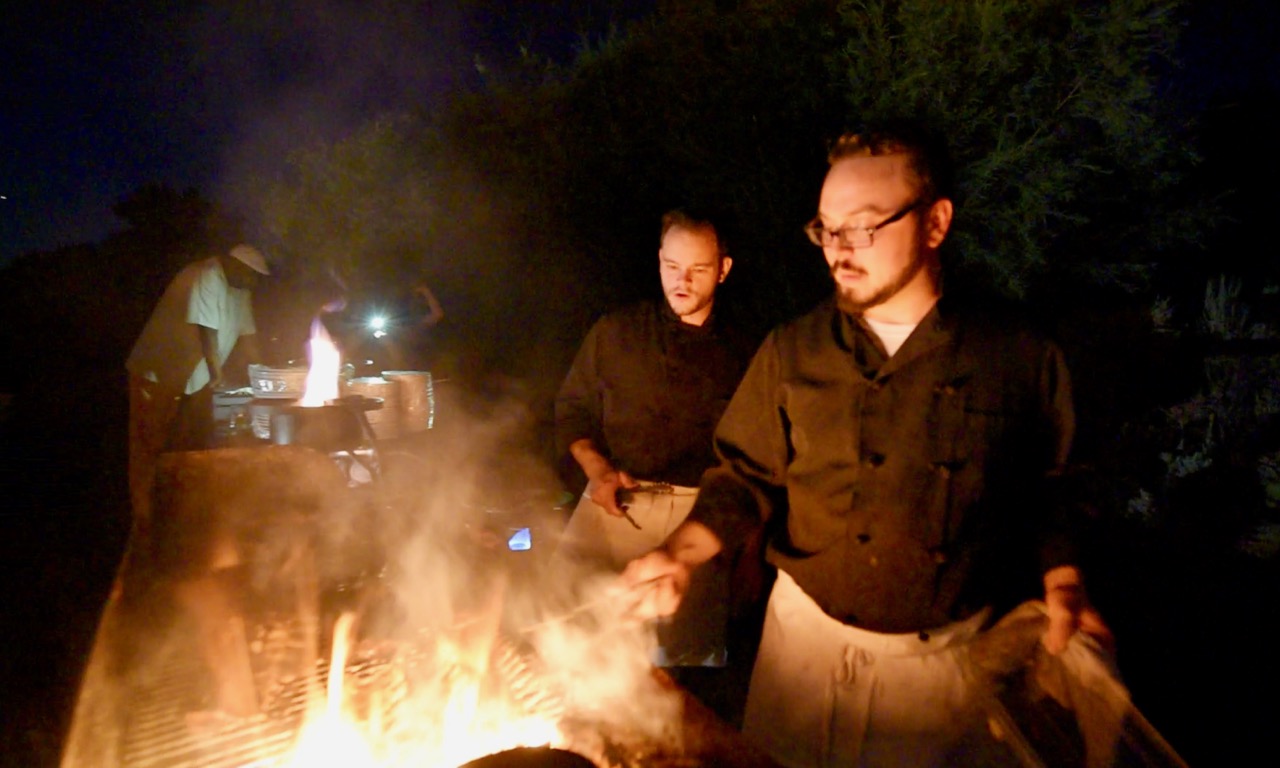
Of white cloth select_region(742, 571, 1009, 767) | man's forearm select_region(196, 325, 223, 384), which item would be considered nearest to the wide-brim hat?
man's forearm select_region(196, 325, 223, 384)

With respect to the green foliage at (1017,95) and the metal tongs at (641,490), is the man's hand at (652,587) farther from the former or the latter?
the green foliage at (1017,95)

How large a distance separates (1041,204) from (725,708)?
3700 millimetres

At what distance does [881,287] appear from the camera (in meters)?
1.87

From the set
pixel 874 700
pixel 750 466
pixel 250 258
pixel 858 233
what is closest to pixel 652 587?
pixel 750 466

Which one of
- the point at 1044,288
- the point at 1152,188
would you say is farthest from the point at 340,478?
the point at 1152,188

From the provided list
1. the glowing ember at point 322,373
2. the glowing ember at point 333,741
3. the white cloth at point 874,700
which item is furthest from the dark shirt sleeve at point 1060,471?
the glowing ember at point 322,373

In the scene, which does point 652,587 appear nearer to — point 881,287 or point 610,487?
point 881,287

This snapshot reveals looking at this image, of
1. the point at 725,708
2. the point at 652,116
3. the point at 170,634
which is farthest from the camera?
the point at 652,116

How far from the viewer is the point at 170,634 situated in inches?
94.0

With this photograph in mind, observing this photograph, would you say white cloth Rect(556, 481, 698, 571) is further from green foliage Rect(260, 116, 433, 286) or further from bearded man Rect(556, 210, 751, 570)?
green foliage Rect(260, 116, 433, 286)

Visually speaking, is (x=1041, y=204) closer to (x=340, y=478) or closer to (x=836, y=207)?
(x=836, y=207)

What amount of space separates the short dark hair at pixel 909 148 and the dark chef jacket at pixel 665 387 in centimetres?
146

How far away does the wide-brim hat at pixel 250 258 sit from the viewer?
19.9 feet

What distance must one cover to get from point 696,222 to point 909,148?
136 cm
